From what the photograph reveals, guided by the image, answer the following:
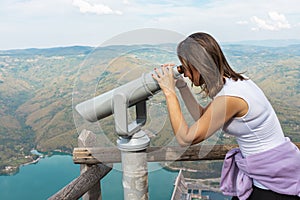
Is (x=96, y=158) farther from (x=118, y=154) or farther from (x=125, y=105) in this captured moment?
(x=125, y=105)

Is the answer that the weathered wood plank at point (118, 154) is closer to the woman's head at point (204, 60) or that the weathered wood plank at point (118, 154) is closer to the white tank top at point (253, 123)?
the white tank top at point (253, 123)

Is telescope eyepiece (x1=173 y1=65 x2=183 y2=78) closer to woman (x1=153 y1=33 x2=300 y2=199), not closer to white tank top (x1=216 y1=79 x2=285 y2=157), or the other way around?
woman (x1=153 y1=33 x2=300 y2=199)

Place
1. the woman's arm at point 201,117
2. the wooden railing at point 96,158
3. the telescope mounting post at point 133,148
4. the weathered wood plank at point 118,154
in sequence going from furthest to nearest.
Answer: the weathered wood plank at point 118,154
the wooden railing at point 96,158
the telescope mounting post at point 133,148
the woman's arm at point 201,117

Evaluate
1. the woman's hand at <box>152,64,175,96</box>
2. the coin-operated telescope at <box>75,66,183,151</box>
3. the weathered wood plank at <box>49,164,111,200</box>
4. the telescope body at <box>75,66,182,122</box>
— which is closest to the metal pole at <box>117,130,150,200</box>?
the coin-operated telescope at <box>75,66,183,151</box>

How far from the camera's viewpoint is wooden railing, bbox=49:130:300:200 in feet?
4.96

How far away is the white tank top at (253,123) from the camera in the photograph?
1.19 m

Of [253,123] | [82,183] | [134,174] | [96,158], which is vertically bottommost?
[82,183]

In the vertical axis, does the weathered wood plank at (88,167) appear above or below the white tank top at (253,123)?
below

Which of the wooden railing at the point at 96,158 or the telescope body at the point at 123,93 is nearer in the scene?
the telescope body at the point at 123,93

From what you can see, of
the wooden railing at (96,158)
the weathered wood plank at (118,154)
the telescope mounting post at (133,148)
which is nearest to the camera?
the telescope mounting post at (133,148)

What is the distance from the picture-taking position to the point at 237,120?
4.03 feet

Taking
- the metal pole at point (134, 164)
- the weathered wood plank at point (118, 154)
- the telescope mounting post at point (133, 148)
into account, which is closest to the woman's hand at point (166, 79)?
the telescope mounting post at point (133, 148)

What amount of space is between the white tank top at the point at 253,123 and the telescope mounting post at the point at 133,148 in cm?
34

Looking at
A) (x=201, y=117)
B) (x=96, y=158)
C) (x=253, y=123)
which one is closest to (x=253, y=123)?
(x=253, y=123)
